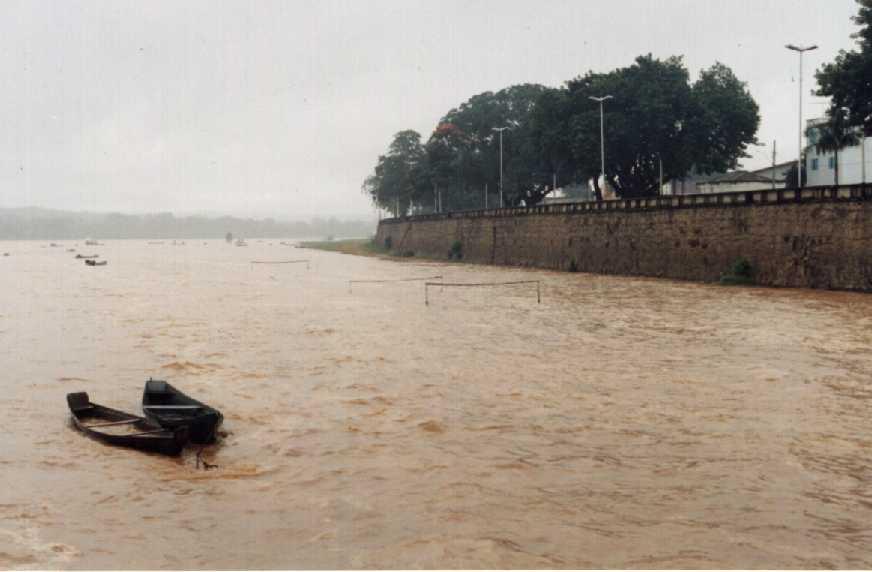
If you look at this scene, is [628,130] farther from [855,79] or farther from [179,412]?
[179,412]

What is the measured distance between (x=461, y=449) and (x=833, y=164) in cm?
5892

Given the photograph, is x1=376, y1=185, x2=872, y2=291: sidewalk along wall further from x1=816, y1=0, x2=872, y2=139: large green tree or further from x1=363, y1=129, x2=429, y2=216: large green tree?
x1=363, y1=129, x2=429, y2=216: large green tree

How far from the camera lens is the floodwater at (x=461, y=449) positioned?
9.19 metres

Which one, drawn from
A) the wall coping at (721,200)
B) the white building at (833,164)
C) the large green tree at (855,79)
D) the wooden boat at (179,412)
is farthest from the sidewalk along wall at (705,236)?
the wooden boat at (179,412)

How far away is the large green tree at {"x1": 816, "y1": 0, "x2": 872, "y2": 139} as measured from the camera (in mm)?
39188

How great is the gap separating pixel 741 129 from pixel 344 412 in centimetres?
5263

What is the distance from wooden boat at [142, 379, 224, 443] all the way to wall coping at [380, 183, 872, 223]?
32.5m

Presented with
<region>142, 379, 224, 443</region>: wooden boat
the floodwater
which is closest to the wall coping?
the floodwater

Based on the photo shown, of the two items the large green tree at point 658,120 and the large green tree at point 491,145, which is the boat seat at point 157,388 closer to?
the large green tree at point 658,120

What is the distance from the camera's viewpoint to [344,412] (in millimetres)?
15953

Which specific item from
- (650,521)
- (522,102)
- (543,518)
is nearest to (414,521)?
(543,518)

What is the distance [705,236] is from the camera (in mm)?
45250

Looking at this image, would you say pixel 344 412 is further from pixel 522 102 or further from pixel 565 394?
pixel 522 102

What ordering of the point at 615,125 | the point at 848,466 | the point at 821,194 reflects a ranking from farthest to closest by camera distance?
the point at 615,125 < the point at 821,194 < the point at 848,466
